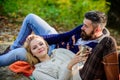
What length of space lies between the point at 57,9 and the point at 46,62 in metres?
4.43

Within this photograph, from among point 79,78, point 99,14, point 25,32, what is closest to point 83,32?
point 99,14

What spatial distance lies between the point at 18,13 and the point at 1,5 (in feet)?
1.33

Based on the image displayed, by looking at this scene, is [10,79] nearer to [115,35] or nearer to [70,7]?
[115,35]

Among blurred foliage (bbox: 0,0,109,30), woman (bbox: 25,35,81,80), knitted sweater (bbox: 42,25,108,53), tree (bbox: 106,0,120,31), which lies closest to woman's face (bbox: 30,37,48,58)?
woman (bbox: 25,35,81,80)

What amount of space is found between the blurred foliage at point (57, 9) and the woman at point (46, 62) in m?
3.58

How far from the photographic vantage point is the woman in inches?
142

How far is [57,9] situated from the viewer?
26.9ft

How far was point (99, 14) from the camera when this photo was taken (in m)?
3.61

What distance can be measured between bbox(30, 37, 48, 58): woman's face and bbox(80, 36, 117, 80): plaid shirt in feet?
1.73

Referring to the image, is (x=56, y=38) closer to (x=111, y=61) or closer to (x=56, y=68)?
(x=56, y=68)

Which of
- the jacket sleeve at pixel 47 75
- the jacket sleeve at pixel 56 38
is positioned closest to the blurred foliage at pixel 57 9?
the jacket sleeve at pixel 56 38

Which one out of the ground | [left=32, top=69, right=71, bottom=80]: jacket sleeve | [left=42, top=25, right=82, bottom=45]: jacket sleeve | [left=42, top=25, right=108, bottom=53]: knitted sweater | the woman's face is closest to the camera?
[left=32, top=69, right=71, bottom=80]: jacket sleeve

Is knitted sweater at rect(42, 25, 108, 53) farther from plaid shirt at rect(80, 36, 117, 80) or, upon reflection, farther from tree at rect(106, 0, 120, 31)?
tree at rect(106, 0, 120, 31)

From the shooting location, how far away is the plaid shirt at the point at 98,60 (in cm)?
323
